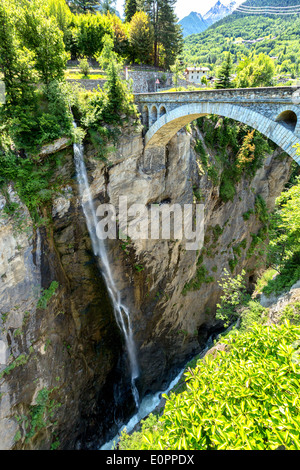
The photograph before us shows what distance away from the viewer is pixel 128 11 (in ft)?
111

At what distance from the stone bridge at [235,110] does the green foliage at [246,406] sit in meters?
7.57

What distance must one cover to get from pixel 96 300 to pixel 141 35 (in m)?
32.5

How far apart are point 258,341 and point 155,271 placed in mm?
14403

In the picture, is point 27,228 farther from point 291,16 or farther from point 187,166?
point 291,16

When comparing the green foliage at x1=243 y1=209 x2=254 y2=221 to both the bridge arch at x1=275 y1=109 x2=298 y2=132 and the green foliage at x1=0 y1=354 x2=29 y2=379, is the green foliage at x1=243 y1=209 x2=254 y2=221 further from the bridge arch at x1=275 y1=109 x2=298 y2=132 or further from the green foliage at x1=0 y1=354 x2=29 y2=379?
the green foliage at x1=0 y1=354 x2=29 y2=379

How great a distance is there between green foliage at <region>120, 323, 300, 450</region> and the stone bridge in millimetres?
7566

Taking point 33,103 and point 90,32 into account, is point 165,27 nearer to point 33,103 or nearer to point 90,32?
point 90,32

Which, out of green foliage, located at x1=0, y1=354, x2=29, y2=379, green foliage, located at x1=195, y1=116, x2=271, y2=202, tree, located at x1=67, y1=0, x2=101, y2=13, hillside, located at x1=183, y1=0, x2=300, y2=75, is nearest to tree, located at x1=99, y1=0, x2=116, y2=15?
tree, located at x1=67, y1=0, x2=101, y2=13

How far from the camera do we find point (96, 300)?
1714cm

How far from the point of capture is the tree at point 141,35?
27984mm

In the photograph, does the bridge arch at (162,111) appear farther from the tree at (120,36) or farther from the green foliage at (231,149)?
the tree at (120,36)

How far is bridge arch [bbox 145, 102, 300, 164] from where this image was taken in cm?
905

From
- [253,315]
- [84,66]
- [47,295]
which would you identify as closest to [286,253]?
[253,315]

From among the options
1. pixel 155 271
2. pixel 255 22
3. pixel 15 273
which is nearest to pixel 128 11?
pixel 155 271
